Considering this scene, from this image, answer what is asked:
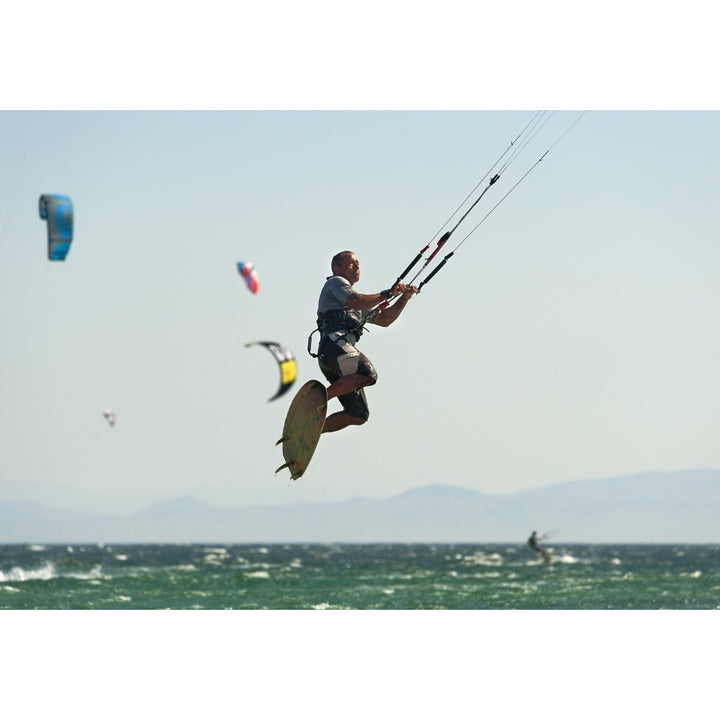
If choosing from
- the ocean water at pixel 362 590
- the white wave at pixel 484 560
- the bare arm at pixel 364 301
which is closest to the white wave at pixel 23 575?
the ocean water at pixel 362 590

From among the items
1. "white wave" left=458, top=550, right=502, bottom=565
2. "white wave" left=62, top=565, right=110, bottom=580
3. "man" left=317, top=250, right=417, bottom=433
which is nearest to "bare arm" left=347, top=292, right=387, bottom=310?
"man" left=317, top=250, right=417, bottom=433

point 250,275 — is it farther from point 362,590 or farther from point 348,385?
point 362,590

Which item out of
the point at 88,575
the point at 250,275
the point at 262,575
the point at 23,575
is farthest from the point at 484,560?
the point at 250,275

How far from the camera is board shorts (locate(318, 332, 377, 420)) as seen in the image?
27.7 ft

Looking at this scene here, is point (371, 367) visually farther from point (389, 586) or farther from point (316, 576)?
point (316, 576)

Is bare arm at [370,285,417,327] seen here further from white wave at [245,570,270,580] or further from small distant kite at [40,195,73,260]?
white wave at [245,570,270,580]

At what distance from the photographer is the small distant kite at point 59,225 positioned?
11.6 meters

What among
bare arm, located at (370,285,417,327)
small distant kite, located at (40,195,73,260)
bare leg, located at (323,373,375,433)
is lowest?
bare leg, located at (323,373,375,433)

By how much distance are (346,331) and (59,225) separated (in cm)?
394

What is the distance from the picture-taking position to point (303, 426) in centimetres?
861

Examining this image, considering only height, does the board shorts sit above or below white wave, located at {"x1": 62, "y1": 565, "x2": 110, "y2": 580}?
above

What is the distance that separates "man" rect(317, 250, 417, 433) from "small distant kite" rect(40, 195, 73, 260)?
3701 millimetres

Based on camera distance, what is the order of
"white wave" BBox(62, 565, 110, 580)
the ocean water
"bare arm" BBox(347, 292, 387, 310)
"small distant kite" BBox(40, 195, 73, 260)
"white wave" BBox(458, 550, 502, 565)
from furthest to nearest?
"white wave" BBox(458, 550, 502, 565), "white wave" BBox(62, 565, 110, 580), the ocean water, "small distant kite" BBox(40, 195, 73, 260), "bare arm" BBox(347, 292, 387, 310)
